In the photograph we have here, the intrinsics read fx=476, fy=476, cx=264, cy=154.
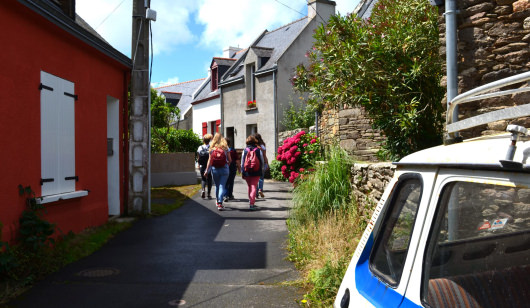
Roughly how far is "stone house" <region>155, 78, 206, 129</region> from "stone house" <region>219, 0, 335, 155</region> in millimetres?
8184

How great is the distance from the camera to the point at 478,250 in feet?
6.40

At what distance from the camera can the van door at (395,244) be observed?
71.8 inches

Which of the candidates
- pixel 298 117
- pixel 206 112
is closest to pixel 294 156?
pixel 298 117

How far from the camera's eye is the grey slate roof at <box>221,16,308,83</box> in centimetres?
2309

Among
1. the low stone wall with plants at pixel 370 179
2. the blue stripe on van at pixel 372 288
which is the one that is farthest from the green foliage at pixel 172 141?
the blue stripe on van at pixel 372 288

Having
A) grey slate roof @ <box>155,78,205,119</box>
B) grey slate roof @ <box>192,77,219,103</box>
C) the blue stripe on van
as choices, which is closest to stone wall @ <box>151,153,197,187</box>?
grey slate roof @ <box>192,77,219,103</box>

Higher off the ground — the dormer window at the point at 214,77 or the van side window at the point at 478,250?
the dormer window at the point at 214,77

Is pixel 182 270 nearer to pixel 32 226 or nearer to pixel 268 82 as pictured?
pixel 32 226

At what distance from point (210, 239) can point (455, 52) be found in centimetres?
473

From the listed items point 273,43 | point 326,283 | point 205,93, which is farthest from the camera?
point 205,93

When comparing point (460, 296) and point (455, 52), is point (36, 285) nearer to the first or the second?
point (460, 296)

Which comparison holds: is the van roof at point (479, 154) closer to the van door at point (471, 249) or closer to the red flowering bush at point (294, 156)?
the van door at point (471, 249)

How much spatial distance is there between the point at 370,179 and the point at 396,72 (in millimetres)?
1841

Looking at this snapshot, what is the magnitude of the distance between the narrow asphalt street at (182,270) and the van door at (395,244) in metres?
2.69
